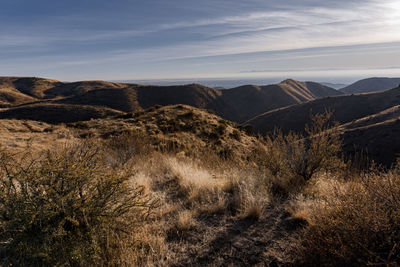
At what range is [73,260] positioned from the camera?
210cm

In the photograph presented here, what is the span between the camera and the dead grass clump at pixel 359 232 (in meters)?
1.83

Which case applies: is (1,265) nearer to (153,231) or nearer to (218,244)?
(153,231)

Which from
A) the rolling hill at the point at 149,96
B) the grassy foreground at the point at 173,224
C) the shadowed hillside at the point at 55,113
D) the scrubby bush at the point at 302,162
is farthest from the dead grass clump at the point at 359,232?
the rolling hill at the point at 149,96

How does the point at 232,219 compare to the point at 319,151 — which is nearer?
the point at 232,219

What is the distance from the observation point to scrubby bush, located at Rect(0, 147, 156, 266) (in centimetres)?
197

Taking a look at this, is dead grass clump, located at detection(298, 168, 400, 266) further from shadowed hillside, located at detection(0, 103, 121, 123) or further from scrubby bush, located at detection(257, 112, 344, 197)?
shadowed hillside, located at detection(0, 103, 121, 123)

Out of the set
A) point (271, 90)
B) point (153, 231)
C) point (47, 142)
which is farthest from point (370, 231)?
point (271, 90)

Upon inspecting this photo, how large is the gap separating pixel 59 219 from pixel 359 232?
9.80 ft

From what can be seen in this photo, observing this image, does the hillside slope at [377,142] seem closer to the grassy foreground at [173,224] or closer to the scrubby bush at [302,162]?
the scrubby bush at [302,162]

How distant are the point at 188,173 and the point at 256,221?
6.73 feet

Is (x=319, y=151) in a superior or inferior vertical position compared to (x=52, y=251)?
superior

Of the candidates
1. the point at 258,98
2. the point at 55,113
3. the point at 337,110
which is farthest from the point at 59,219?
the point at 258,98

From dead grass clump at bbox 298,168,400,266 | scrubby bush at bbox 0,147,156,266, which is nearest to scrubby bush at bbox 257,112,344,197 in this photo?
dead grass clump at bbox 298,168,400,266

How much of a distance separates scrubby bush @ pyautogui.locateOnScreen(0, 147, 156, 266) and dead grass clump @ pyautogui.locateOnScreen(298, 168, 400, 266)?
201 cm
